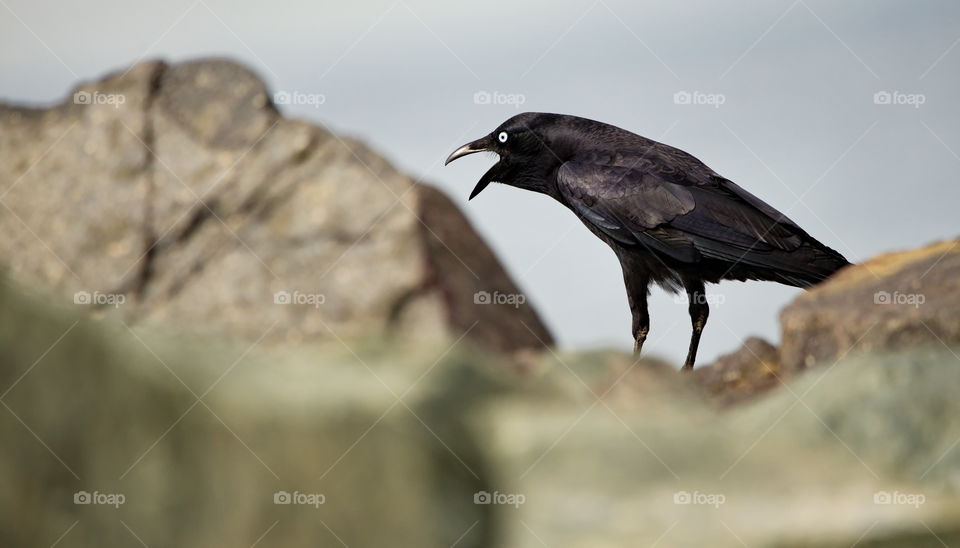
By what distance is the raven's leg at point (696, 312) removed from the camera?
21.9 feet

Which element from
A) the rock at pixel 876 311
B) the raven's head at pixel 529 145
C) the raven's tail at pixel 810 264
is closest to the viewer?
the rock at pixel 876 311

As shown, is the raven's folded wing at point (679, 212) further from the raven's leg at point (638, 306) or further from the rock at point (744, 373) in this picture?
the rock at point (744, 373)

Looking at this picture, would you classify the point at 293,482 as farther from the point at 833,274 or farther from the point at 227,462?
the point at 833,274

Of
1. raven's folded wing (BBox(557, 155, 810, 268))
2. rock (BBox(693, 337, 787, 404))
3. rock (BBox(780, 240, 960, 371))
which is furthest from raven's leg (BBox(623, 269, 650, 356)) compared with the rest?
rock (BBox(780, 240, 960, 371))

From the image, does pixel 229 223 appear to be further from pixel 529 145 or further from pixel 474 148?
pixel 529 145

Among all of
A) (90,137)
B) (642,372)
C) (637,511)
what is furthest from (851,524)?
(90,137)

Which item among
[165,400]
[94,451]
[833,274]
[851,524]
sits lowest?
[94,451]

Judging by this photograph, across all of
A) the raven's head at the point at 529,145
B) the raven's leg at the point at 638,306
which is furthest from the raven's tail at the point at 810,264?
the raven's head at the point at 529,145

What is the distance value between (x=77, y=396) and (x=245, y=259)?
→ 3.24ft

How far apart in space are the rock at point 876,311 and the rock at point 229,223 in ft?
4.05

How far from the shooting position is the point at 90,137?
612 centimetres

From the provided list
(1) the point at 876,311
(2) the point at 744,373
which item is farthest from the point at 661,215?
(1) the point at 876,311

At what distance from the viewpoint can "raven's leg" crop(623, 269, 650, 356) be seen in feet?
21.9

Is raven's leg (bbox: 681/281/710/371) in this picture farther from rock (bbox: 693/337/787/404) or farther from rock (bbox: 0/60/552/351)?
rock (bbox: 0/60/552/351)
